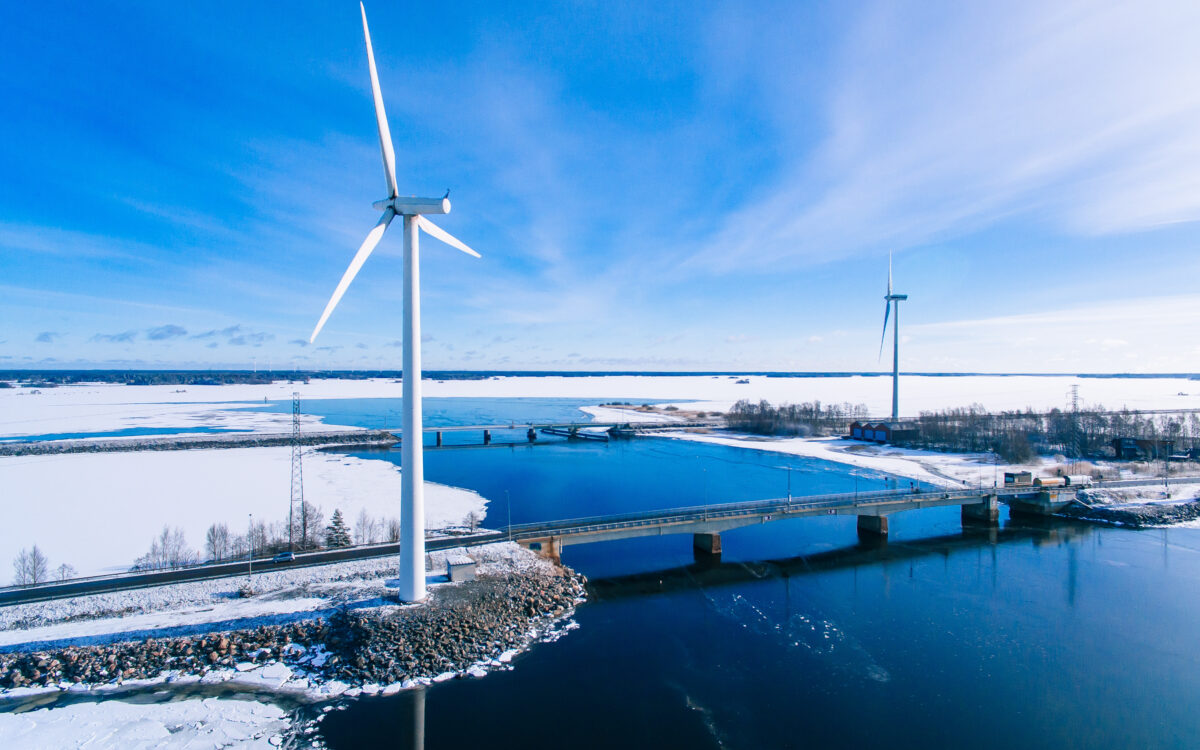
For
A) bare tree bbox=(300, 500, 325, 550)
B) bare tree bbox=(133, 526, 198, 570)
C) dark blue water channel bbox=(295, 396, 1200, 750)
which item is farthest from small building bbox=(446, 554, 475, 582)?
bare tree bbox=(133, 526, 198, 570)

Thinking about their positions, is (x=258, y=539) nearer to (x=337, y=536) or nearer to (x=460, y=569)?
(x=337, y=536)

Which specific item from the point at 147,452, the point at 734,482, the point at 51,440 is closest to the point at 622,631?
the point at 734,482

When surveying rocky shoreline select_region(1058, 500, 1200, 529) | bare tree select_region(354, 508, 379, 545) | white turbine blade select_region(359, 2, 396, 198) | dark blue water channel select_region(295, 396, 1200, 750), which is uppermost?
white turbine blade select_region(359, 2, 396, 198)

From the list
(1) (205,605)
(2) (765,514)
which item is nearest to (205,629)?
(1) (205,605)

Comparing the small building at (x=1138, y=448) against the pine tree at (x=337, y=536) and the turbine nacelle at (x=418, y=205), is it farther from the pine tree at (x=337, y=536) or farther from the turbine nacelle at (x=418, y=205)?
the pine tree at (x=337, y=536)

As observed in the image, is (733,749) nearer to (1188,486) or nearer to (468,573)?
(468,573)

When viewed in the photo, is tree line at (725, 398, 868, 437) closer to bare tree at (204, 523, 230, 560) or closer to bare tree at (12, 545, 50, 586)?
bare tree at (204, 523, 230, 560)
